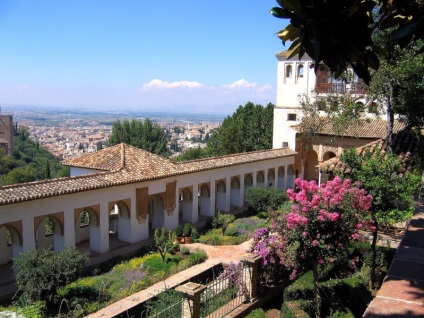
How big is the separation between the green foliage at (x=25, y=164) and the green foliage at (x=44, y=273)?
2913 centimetres

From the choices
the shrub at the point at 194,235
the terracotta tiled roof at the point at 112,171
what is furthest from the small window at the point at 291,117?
the shrub at the point at 194,235

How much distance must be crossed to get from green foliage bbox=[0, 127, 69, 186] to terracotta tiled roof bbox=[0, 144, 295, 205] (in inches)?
846

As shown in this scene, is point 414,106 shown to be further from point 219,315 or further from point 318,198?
point 219,315

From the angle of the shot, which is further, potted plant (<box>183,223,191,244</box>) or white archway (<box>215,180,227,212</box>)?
white archway (<box>215,180,227,212</box>)

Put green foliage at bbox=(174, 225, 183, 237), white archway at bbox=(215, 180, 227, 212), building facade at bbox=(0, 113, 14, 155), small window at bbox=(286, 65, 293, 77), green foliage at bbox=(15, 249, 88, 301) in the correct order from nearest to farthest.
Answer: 1. green foliage at bbox=(15, 249, 88, 301)
2. green foliage at bbox=(174, 225, 183, 237)
3. white archway at bbox=(215, 180, 227, 212)
4. small window at bbox=(286, 65, 293, 77)
5. building facade at bbox=(0, 113, 14, 155)

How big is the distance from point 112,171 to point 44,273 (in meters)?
6.86

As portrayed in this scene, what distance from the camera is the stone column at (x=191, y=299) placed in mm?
8258

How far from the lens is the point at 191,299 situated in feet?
27.2

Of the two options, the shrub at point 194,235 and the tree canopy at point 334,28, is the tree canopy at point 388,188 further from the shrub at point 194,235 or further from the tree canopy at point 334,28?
the shrub at point 194,235

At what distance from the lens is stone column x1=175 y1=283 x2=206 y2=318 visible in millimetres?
8258

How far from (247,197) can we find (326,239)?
1525 cm

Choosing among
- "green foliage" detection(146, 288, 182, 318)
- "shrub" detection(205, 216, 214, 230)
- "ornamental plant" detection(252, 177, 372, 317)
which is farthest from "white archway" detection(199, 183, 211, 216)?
"ornamental plant" detection(252, 177, 372, 317)

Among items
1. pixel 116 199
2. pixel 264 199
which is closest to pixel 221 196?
pixel 264 199

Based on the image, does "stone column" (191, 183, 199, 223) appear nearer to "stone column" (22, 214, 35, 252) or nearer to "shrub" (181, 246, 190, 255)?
"shrub" (181, 246, 190, 255)
